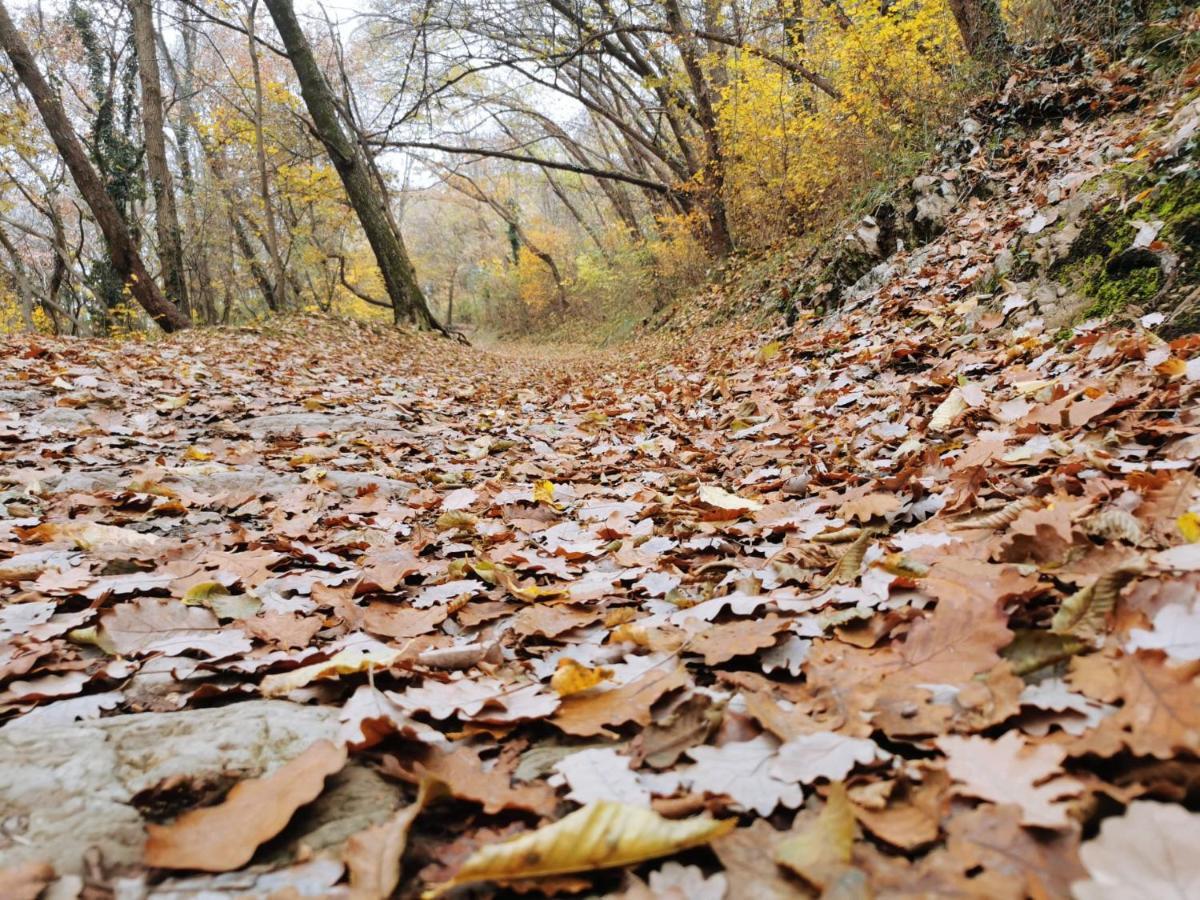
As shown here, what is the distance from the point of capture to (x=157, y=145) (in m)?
10.8

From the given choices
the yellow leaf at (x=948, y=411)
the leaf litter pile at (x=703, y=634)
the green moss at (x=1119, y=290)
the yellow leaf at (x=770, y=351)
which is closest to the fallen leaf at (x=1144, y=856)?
the leaf litter pile at (x=703, y=634)

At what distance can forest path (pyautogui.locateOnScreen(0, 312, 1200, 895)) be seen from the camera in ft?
2.94

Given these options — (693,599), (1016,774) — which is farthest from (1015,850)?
(693,599)

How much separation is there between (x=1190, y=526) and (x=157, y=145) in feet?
44.7

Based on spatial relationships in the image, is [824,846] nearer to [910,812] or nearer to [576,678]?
[910,812]

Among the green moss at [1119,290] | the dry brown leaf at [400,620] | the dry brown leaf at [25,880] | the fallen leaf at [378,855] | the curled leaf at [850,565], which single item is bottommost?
the curled leaf at [850,565]

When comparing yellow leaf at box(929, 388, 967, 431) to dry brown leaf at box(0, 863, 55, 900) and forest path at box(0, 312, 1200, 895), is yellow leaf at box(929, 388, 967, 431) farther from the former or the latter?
dry brown leaf at box(0, 863, 55, 900)

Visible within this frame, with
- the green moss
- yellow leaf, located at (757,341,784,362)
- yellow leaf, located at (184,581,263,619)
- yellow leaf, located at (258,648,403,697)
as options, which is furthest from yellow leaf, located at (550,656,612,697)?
yellow leaf, located at (757,341,784,362)

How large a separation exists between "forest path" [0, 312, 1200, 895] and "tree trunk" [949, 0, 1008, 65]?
5.20 metres

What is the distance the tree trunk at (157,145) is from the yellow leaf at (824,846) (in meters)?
12.6

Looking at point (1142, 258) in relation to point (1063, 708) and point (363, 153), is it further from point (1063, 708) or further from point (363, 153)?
point (363, 153)

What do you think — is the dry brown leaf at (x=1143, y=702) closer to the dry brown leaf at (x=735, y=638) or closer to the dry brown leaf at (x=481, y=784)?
the dry brown leaf at (x=735, y=638)

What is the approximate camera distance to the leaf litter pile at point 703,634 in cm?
79

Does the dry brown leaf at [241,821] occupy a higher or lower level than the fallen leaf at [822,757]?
higher
